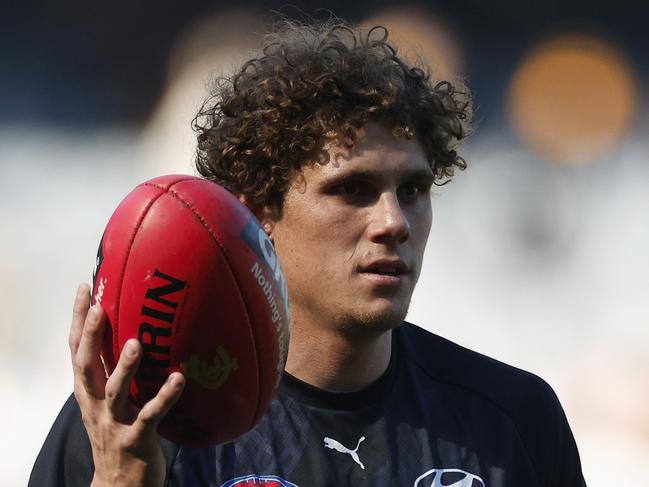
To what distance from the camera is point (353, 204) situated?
265cm

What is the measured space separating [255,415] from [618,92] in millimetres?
4355

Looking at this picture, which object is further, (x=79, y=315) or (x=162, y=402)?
(x=79, y=315)

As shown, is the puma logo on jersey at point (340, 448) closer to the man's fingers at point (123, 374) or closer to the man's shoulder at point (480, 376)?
the man's shoulder at point (480, 376)

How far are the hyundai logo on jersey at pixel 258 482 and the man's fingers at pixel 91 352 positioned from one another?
541mm

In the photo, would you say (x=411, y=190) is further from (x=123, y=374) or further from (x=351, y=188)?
(x=123, y=374)

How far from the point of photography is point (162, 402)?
1947 millimetres

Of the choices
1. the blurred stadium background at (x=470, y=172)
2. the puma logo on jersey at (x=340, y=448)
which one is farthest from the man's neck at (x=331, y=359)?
the blurred stadium background at (x=470, y=172)

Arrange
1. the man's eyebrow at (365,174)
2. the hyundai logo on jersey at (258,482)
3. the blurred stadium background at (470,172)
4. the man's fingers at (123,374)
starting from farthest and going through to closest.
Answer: the blurred stadium background at (470,172) → the man's eyebrow at (365,174) → the hyundai logo on jersey at (258,482) → the man's fingers at (123,374)

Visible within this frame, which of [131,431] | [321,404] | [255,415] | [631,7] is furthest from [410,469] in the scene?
[631,7]

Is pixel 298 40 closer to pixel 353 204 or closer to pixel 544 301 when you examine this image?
pixel 353 204

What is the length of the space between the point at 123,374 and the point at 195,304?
202 mm

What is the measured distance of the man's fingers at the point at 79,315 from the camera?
2086mm

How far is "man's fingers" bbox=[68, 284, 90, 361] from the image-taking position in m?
2.09

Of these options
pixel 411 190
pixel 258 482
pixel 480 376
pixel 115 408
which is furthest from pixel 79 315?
pixel 480 376
